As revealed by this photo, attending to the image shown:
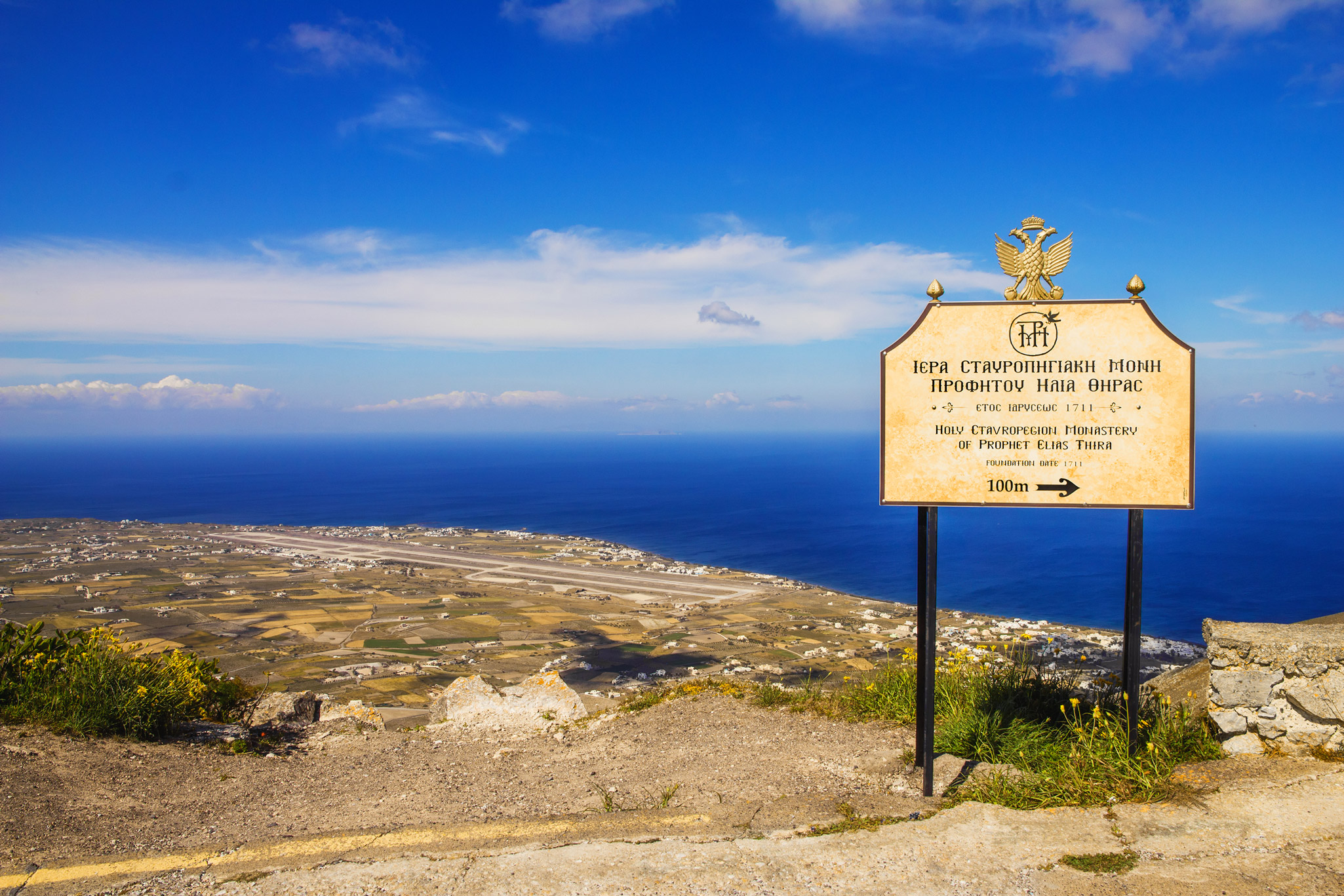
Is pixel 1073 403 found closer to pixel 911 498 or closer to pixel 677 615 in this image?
pixel 911 498

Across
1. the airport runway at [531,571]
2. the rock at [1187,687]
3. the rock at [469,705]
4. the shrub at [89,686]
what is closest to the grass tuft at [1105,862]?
the rock at [1187,687]

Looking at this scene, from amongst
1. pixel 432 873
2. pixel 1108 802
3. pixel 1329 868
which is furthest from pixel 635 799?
pixel 1329 868

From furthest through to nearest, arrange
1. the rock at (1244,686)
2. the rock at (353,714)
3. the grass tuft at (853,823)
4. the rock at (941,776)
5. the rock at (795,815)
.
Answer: the rock at (353,714) → the rock at (941,776) → the rock at (1244,686) → the rock at (795,815) → the grass tuft at (853,823)

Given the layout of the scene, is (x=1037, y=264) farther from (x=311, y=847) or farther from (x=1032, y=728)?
(x=311, y=847)

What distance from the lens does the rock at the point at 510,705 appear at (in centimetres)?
1004

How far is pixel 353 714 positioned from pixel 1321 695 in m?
10.8

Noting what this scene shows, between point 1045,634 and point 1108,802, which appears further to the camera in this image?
point 1045,634

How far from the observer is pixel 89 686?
7.64m

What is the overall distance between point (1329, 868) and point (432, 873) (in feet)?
18.0

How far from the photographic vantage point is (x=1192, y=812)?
16.4 feet

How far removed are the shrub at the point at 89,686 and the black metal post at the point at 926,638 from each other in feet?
26.1

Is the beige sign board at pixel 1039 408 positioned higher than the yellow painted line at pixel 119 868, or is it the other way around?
the beige sign board at pixel 1039 408

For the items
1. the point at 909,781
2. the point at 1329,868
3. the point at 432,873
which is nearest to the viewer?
the point at 1329,868

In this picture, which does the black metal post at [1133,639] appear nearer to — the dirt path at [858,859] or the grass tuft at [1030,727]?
the grass tuft at [1030,727]
